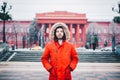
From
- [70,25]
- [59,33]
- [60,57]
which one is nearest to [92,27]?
[70,25]

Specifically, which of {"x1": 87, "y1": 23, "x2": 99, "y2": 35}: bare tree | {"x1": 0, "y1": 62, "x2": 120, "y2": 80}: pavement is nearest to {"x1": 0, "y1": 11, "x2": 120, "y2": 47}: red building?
{"x1": 87, "y1": 23, "x2": 99, "y2": 35}: bare tree

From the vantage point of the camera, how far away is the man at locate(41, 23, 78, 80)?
4.28m

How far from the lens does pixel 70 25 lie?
50625 mm

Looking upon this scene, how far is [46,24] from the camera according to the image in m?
50.8

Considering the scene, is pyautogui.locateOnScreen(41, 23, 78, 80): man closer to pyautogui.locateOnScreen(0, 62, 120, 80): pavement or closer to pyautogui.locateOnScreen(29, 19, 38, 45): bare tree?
pyautogui.locateOnScreen(0, 62, 120, 80): pavement

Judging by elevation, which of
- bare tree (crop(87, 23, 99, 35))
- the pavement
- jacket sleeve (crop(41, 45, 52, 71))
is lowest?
the pavement

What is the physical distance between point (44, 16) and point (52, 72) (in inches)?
1751

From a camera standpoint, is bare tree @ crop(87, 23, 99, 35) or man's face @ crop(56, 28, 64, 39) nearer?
man's face @ crop(56, 28, 64, 39)

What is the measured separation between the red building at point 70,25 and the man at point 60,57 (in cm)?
4110

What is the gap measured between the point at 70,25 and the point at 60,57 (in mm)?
46445

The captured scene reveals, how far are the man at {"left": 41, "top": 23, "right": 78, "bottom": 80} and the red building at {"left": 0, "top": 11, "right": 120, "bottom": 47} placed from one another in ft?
135

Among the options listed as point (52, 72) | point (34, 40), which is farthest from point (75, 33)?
point (52, 72)

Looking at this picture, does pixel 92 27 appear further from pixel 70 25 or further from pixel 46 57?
pixel 46 57

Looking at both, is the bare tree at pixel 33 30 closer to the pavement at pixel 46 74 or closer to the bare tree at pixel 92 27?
the bare tree at pixel 92 27
